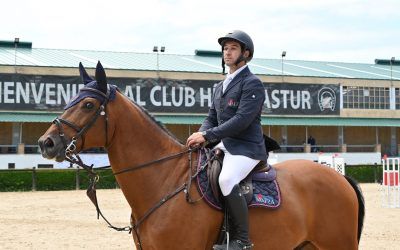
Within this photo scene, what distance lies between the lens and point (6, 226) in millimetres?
14352

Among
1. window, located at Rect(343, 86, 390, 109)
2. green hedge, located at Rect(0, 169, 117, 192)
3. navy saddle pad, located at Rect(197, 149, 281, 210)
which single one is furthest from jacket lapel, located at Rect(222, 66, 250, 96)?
window, located at Rect(343, 86, 390, 109)

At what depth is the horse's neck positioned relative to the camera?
5121mm

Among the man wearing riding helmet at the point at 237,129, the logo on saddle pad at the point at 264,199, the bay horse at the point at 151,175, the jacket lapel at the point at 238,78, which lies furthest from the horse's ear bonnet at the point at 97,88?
the logo on saddle pad at the point at 264,199

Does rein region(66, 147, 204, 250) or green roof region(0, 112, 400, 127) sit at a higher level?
green roof region(0, 112, 400, 127)

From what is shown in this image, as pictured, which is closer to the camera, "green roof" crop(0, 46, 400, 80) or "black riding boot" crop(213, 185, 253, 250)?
"black riding boot" crop(213, 185, 253, 250)

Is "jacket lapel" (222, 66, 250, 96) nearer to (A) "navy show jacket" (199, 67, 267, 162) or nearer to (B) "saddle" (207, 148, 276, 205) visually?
(A) "navy show jacket" (199, 67, 267, 162)

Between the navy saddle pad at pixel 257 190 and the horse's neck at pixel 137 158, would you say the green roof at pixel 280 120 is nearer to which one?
the navy saddle pad at pixel 257 190

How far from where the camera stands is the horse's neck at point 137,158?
512cm

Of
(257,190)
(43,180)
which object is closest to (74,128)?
(257,190)

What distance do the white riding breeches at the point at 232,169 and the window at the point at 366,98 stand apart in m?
50.4

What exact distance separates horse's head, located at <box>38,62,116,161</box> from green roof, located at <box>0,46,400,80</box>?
41215 millimetres

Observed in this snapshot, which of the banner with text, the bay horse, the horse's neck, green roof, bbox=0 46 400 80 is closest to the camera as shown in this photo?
the bay horse

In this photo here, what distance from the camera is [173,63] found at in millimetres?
53094

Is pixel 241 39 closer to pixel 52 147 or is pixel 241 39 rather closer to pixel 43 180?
pixel 52 147
